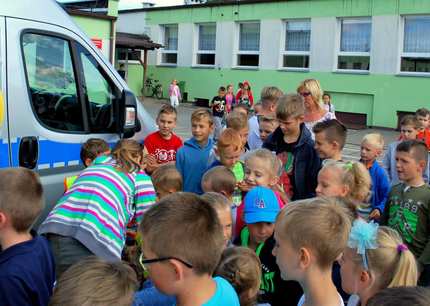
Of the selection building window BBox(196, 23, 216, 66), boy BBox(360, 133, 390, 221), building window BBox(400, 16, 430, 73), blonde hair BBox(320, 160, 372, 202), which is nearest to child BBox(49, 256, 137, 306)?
blonde hair BBox(320, 160, 372, 202)

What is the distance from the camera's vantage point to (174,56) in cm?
3281

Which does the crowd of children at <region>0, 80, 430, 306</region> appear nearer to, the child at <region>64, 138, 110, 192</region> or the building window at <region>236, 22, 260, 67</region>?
the child at <region>64, 138, 110, 192</region>

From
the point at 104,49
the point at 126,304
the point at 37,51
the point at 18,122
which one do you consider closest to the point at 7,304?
the point at 126,304

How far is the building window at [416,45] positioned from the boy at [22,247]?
2187 centimetres

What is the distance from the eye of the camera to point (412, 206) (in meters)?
4.26

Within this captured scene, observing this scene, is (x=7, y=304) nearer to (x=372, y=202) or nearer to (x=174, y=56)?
(x=372, y=202)

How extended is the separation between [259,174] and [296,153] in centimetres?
70

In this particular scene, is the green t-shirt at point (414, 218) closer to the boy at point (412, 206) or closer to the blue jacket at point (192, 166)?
the boy at point (412, 206)

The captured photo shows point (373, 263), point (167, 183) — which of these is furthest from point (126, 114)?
point (373, 263)

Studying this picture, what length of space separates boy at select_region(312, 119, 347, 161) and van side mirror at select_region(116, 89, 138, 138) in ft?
5.78

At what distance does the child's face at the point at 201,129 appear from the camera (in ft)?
17.4

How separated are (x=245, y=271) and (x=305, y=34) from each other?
2459cm

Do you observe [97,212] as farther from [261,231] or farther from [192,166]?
[192,166]

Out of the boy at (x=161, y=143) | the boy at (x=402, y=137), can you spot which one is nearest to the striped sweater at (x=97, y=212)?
the boy at (x=161, y=143)
